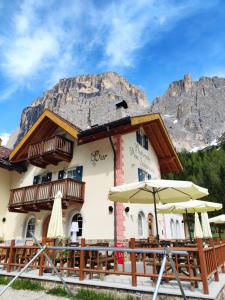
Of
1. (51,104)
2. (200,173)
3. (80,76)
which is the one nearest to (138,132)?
(200,173)

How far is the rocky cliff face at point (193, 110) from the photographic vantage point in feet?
377

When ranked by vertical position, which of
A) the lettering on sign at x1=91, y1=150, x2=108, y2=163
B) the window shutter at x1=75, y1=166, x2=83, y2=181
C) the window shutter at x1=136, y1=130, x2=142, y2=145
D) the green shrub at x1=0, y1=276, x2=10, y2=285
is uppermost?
the window shutter at x1=136, y1=130, x2=142, y2=145

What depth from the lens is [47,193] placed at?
539 inches

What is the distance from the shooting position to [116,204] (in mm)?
12094

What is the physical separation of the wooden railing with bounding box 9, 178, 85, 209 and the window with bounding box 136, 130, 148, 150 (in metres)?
4.83

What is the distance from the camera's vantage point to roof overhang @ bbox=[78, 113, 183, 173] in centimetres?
1272

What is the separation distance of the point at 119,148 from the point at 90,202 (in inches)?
128

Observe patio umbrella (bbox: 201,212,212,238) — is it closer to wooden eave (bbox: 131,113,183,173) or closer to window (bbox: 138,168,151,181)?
window (bbox: 138,168,151,181)

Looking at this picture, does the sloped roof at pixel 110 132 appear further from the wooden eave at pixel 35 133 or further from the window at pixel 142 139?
the window at pixel 142 139

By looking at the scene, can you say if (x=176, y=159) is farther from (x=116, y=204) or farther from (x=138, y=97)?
(x=138, y=97)

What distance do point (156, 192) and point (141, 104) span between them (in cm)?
14216

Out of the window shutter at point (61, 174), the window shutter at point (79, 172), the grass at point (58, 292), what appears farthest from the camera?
the window shutter at point (61, 174)

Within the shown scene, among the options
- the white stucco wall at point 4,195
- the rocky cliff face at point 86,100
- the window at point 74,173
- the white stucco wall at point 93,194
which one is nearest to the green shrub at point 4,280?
the white stucco wall at point 93,194

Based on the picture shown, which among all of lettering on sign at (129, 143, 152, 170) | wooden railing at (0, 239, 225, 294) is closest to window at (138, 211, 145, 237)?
lettering on sign at (129, 143, 152, 170)
